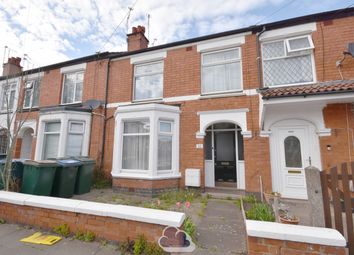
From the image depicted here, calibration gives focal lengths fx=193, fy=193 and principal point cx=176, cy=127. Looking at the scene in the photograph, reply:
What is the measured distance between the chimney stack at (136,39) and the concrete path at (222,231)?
8588 millimetres

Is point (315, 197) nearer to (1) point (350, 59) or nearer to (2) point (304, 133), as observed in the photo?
(2) point (304, 133)

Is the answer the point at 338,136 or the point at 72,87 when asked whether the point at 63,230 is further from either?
the point at 72,87

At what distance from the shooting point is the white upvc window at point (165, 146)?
7.68 meters

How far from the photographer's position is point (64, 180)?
6.51m

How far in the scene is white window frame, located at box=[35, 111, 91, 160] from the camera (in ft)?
29.7

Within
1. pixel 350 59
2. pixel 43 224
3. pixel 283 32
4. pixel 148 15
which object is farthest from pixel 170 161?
pixel 148 15

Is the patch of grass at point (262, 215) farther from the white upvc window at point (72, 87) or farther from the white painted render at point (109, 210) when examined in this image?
the white upvc window at point (72, 87)

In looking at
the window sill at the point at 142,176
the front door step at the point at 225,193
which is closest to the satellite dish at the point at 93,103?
the window sill at the point at 142,176

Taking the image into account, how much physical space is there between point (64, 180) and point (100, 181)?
2292 mm

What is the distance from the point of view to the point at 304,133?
6.61 metres

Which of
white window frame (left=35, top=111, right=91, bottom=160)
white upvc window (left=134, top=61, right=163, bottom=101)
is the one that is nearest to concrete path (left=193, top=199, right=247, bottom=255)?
white upvc window (left=134, top=61, right=163, bottom=101)

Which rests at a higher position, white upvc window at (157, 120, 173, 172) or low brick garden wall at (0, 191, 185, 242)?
white upvc window at (157, 120, 173, 172)

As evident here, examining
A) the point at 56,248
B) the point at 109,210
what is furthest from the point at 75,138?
Answer: the point at 109,210

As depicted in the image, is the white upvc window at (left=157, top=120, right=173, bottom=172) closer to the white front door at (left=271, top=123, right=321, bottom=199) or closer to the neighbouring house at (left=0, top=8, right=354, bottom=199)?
the neighbouring house at (left=0, top=8, right=354, bottom=199)
